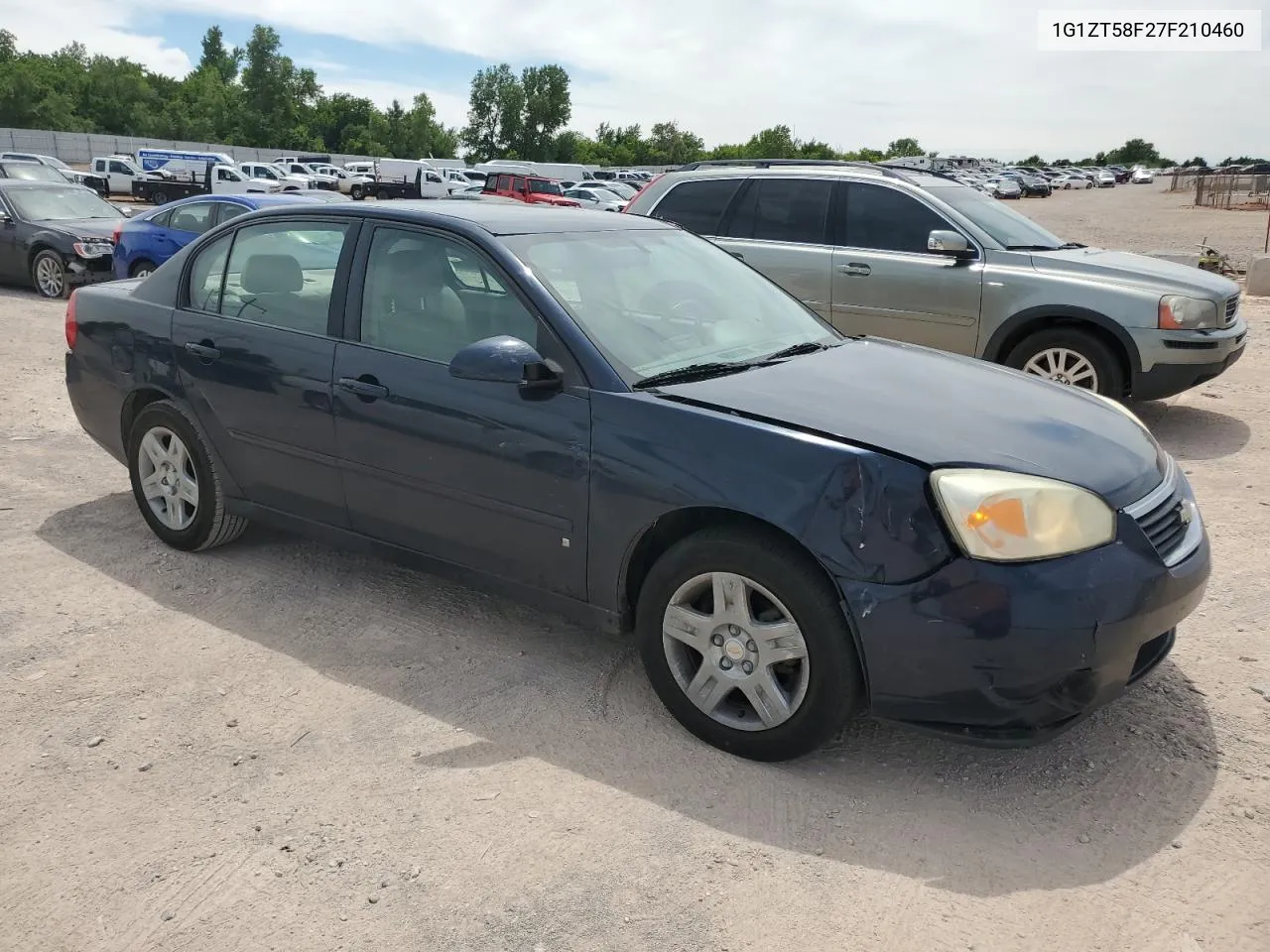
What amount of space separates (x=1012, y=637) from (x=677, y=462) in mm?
1072

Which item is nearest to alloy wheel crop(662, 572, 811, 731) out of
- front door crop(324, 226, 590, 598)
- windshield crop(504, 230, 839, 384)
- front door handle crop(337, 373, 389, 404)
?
front door crop(324, 226, 590, 598)

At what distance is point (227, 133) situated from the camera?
10362 centimetres

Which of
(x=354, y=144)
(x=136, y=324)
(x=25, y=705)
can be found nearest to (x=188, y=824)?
(x=25, y=705)

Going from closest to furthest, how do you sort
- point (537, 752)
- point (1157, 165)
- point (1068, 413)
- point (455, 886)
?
point (455, 886), point (537, 752), point (1068, 413), point (1157, 165)

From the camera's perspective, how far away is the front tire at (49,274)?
13289mm

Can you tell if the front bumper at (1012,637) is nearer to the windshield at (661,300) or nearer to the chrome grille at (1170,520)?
the chrome grille at (1170,520)

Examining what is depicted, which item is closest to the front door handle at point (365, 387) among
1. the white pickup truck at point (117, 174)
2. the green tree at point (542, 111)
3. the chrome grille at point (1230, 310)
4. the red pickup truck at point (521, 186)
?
the chrome grille at point (1230, 310)

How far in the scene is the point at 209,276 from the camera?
473 centimetres

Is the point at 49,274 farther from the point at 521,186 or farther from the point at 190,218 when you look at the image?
the point at 521,186

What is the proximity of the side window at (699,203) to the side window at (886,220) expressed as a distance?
3.24 ft

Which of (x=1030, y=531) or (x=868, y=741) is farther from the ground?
(x=1030, y=531)

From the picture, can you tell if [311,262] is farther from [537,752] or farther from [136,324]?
[537,752]

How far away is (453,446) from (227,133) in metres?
112

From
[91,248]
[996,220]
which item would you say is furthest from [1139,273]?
[91,248]
